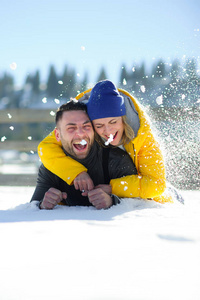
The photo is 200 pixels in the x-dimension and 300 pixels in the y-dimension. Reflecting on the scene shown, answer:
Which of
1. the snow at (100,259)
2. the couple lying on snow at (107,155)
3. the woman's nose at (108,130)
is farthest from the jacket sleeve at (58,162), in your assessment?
the snow at (100,259)

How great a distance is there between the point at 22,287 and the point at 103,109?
4.19 ft

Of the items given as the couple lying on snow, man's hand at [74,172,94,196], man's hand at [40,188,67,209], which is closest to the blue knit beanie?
the couple lying on snow

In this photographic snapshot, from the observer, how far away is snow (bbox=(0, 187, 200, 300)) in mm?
627

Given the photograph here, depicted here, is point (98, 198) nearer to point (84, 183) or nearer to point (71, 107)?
point (84, 183)

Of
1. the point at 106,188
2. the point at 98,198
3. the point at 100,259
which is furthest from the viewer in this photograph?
the point at 106,188

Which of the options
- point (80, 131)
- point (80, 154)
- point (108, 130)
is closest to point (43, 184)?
point (80, 154)

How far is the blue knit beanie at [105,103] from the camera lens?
1.81 metres

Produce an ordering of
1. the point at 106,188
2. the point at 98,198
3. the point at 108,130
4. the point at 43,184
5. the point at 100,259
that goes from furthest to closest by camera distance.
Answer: the point at 43,184 → the point at 108,130 → the point at 106,188 → the point at 98,198 → the point at 100,259

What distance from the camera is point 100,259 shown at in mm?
799

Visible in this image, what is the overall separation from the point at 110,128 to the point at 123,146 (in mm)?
173

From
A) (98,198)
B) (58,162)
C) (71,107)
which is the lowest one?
(98,198)

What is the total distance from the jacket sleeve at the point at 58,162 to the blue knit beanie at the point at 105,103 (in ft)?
0.92

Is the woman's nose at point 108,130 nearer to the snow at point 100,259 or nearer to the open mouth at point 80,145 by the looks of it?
the open mouth at point 80,145

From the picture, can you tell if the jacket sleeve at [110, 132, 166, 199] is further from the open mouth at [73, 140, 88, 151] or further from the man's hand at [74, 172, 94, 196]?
the open mouth at [73, 140, 88, 151]
